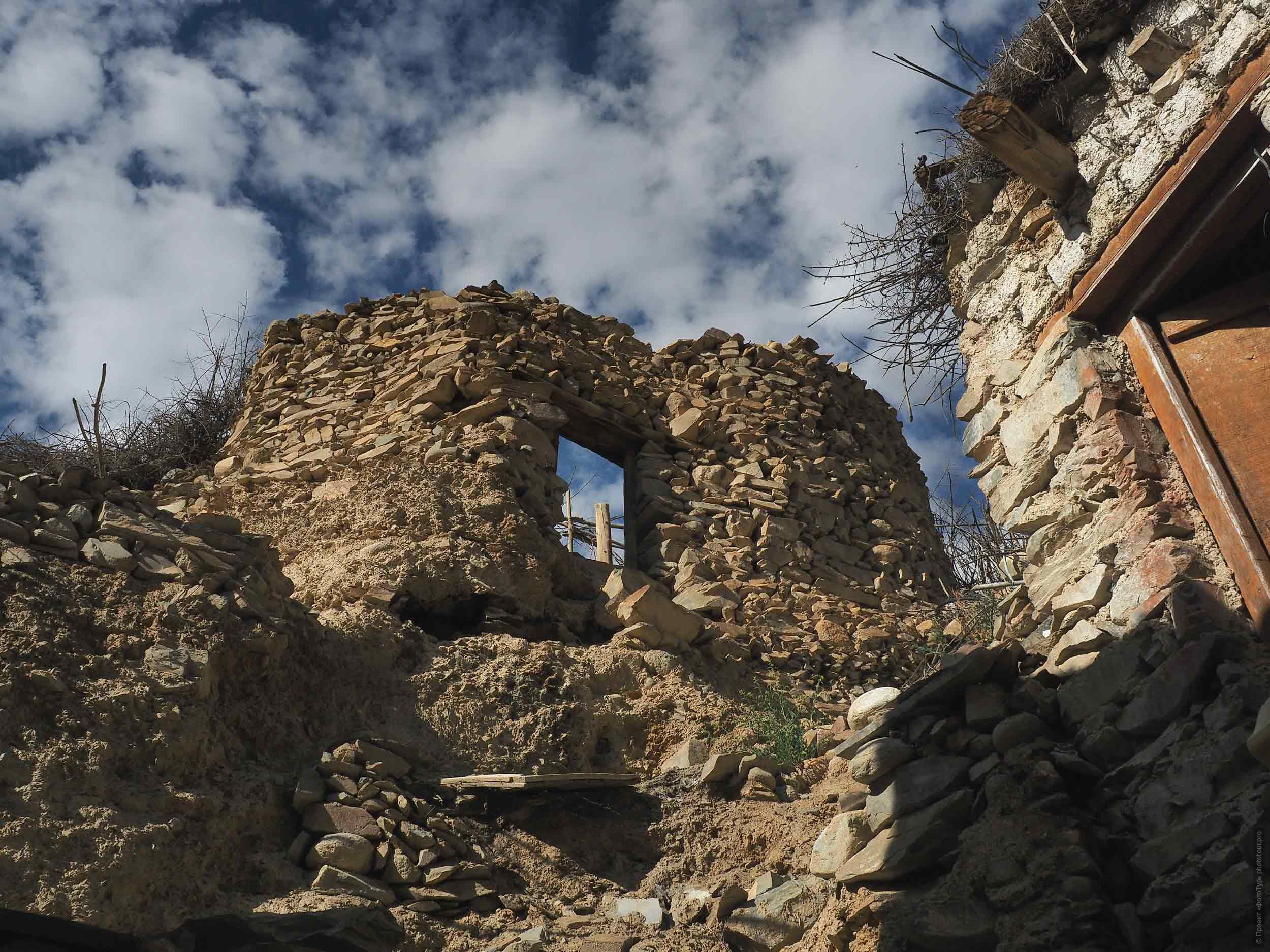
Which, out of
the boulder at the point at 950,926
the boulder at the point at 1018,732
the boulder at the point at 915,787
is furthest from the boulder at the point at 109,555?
the boulder at the point at 1018,732

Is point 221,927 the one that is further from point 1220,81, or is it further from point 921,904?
point 1220,81

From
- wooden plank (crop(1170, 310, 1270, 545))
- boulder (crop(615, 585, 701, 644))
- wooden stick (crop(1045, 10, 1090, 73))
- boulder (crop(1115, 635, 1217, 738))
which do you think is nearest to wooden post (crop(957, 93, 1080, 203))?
wooden stick (crop(1045, 10, 1090, 73))

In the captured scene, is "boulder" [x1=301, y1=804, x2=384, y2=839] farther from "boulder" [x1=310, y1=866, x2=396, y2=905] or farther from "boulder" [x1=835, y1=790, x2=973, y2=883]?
"boulder" [x1=835, y1=790, x2=973, y2=883]

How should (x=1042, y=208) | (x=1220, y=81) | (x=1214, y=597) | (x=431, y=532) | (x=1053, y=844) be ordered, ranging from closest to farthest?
1. (x=1053, y=844)
2. (x=1214, y=597)
3. (x=1220, y=81)
4. (x=1042, y=208)
5. (x=431, y=532)

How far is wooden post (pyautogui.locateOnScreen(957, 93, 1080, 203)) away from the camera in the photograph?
327cm

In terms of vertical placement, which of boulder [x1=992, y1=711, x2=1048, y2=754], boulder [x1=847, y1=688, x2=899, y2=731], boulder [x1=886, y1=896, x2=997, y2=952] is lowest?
boulder [x1=886, y1=896, x2=997, y2=952]

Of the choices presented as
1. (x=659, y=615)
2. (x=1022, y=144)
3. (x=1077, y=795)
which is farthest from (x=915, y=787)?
(x=659, y=615)

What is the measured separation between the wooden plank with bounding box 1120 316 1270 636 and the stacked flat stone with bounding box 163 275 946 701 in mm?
2360

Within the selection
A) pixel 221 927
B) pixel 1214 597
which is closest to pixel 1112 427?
pixel 1214 597

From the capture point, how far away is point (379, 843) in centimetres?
325

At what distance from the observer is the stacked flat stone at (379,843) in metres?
3.15

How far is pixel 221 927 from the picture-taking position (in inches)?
86.4

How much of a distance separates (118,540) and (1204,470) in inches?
131

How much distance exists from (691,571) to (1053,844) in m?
3.16
